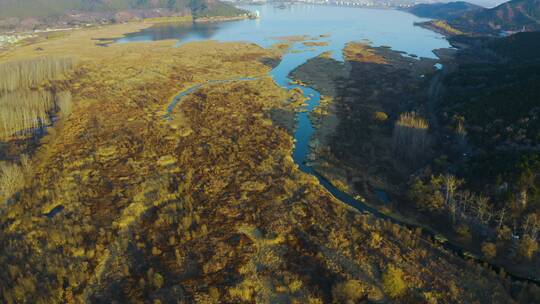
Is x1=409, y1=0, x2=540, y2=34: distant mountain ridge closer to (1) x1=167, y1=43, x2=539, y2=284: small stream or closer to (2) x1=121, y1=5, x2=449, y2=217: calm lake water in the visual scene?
(2) x1=121, y1=5, x2=449, y2=217: calm lake water

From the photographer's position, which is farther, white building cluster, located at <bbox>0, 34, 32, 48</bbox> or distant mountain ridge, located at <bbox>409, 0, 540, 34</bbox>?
distant mountain ridge, located at <bbox>409, 0, 540, 34</bbox>

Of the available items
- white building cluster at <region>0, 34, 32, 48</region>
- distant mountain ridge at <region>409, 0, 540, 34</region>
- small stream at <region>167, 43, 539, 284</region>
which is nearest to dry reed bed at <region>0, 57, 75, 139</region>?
small stream at <region>167, 43, 539, 284</region>

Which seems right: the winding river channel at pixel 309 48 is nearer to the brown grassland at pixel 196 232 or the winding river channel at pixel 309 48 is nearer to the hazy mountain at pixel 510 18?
the brown grassland at pixel 196 232

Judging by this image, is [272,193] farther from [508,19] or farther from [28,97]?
[508,19]

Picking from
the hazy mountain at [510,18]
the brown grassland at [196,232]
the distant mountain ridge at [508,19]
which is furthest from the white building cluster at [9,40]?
the hazy mountain at [510,18]

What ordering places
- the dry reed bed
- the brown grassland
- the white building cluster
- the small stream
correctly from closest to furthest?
the brown grassland < the small stream < the dry reed bed < the white building cluster

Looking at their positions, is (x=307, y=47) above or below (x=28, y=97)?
above

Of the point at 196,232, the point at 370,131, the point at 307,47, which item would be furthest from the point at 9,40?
the point at 370,131

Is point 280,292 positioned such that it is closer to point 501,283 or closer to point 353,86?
point 501,283
